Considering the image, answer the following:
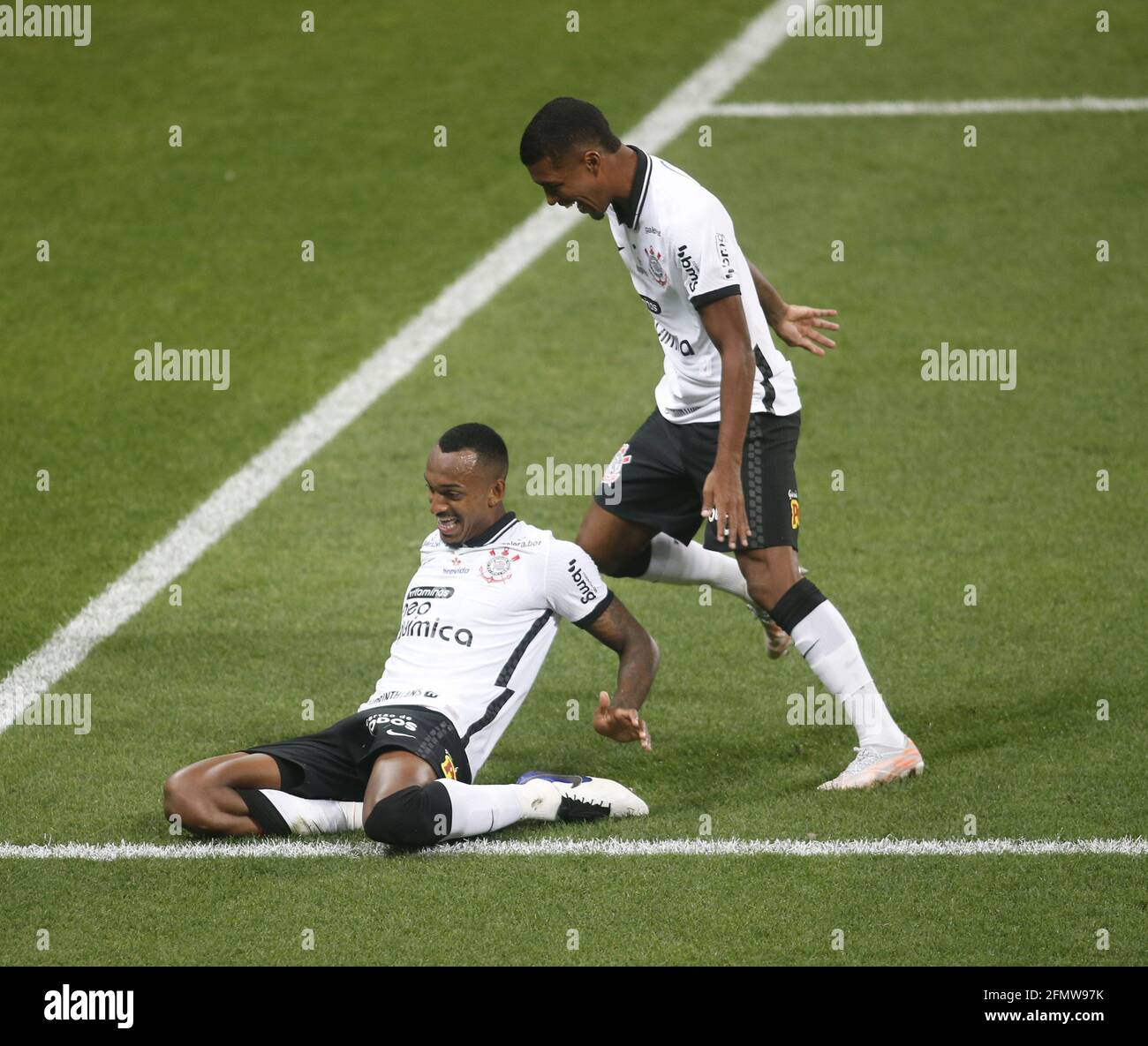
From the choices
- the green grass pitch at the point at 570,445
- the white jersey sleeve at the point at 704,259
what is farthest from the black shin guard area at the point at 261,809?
the white jersey sleeve at the point at 704,259

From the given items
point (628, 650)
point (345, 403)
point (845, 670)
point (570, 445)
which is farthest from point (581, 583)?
point (345, 403)

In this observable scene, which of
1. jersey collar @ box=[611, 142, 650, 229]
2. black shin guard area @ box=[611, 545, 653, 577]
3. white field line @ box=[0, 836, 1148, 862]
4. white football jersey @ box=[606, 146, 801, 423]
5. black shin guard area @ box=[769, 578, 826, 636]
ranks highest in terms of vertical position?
jersey collar @ box=[611, 142, 650, 229]

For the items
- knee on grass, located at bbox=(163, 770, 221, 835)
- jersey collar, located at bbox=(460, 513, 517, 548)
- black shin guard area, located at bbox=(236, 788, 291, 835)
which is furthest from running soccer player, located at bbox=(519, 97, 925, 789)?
knee on grass, located at bbox=(163, 770, 221, 835)

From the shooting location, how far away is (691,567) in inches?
264

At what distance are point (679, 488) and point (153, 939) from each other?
2.50 metres

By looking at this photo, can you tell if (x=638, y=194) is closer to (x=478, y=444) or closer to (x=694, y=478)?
(x=478, y=444)

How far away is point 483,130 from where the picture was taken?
13.6 m

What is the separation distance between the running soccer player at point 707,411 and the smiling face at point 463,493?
2.26 feet

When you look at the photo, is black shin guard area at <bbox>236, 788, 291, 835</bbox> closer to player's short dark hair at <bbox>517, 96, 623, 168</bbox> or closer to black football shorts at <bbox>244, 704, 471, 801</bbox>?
black football shorts at <bbox>244, 704, 471, 801</bbox>

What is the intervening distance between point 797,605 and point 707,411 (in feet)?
2.47

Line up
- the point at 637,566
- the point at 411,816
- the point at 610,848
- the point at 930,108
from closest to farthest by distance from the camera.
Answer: the point at 411,816 < the point at 610,848 < the point at 637,566 < the point at 930,108

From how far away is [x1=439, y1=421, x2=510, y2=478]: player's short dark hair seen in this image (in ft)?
18.5

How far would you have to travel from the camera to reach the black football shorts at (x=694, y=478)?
18.8 feet

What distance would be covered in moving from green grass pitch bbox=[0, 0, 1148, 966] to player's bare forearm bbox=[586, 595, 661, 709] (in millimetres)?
445
